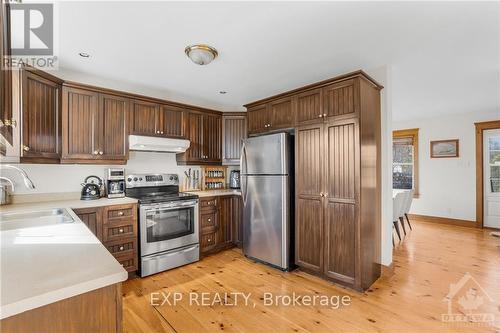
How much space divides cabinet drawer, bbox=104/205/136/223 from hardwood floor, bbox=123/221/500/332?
773 mm

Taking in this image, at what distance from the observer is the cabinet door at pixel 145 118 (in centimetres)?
322

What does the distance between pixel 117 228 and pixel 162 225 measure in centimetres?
52

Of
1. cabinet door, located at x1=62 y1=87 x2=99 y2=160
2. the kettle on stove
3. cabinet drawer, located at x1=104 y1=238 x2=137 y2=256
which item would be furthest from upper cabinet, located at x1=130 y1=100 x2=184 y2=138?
cabinet drawer, located at x1=104 y1=238 x2=137 y2=256

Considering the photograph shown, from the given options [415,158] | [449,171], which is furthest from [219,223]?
[449,171]

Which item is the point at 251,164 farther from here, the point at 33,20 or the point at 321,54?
the point at 33,20

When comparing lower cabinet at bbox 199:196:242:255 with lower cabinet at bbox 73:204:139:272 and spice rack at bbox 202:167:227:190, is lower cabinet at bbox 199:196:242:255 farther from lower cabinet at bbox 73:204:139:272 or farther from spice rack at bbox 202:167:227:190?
lower cabinet at bbox 73:204:139:272

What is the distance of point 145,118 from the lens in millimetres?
3307

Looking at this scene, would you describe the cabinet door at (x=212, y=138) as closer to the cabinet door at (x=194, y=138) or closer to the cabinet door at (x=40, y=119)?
the cabinet door at (x=194, y=138)

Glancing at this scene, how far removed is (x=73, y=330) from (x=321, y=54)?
110 inches

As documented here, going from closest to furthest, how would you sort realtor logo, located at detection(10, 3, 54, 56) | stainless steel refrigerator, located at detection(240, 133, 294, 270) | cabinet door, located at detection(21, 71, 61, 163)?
realtor logo, located at detection(10, 3, 54, 56), cabinet door, located at detection(21, 71, 61, 163), stainless steel refrigerator, located at detection(240, 133, 294, 270)

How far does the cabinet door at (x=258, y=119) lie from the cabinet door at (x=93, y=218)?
2234mm

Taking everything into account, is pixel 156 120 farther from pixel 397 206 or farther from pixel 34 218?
pixel 397 206

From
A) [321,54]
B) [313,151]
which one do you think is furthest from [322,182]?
[321,54]

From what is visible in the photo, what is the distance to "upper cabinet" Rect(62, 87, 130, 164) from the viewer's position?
9.01 ft
